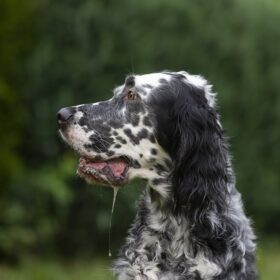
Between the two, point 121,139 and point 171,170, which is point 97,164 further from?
point 171,170

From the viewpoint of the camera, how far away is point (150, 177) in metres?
6.08

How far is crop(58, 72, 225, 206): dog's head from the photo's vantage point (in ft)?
19.7

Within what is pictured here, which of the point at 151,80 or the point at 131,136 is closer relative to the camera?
the point at 131,136

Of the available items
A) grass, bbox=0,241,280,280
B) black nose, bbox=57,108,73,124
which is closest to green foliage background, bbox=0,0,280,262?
grass, bbox=0,241,280,280

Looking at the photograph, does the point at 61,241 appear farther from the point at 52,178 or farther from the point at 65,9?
the point at 65,9

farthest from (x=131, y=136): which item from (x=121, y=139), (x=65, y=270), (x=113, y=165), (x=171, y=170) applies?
(x=65, y=270)

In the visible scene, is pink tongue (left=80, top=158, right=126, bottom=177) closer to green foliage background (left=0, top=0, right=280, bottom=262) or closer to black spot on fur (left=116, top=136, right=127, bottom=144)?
black spot on fur (left=116, top=136, right=127, bottom=144)

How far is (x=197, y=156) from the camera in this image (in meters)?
6.02

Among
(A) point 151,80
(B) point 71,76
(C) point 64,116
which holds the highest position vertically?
(A) point 151,80

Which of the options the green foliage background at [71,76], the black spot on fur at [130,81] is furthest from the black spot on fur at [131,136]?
the green foliage background at [71,76]

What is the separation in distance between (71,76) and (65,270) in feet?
6.79

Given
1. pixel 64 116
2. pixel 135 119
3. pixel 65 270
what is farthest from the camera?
pixel 65 270

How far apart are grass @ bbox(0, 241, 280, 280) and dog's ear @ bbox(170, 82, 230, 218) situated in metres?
4.45

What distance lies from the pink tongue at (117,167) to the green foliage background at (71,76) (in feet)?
15.9
